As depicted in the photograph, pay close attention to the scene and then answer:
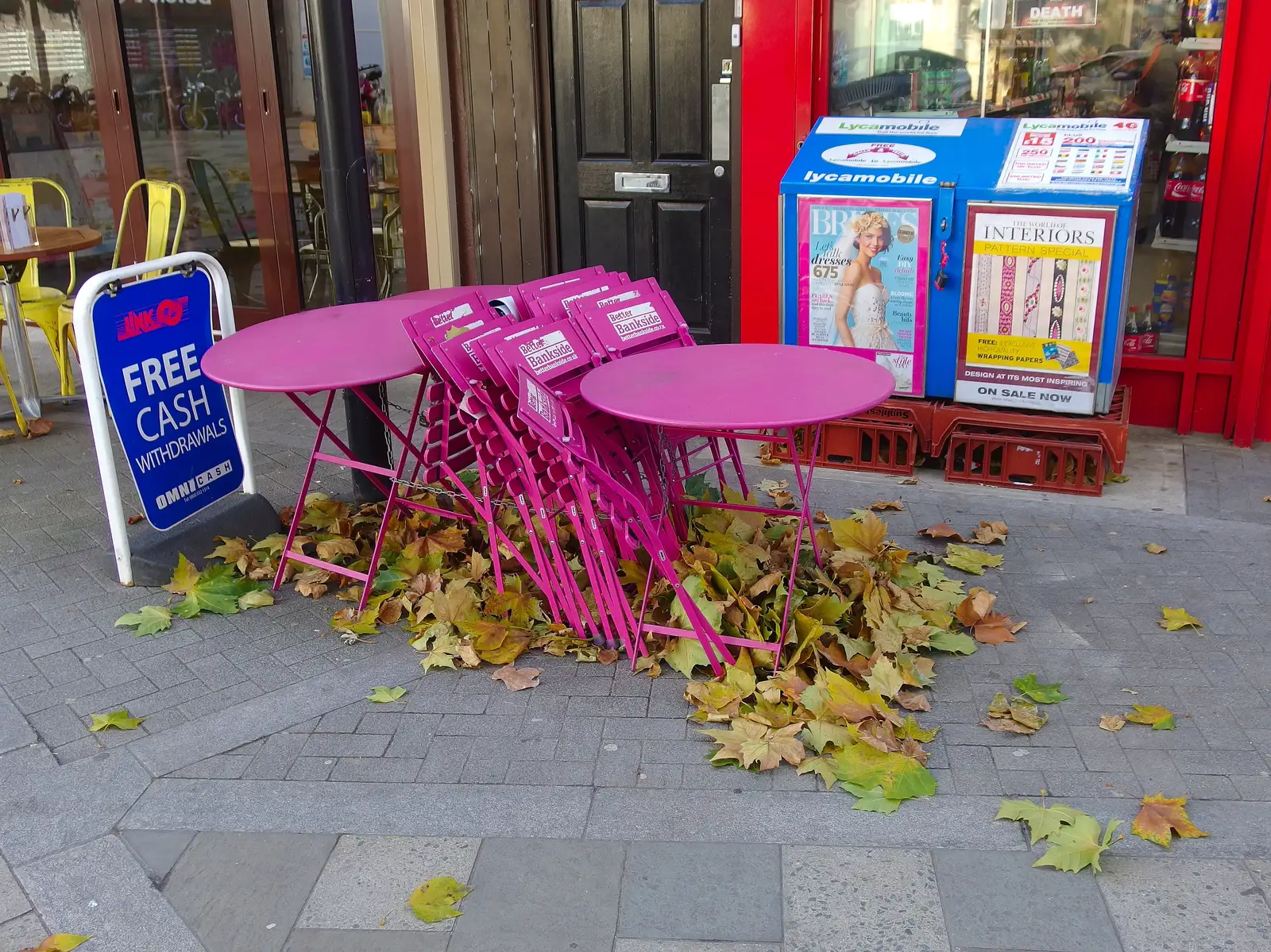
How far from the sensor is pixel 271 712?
3.72 meters

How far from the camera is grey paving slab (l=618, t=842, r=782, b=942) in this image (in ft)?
9.12

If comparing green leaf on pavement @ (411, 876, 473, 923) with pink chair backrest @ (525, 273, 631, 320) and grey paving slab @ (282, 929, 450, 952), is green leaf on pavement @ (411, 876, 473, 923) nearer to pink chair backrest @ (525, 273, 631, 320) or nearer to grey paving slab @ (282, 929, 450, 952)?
grey paving slab @ (282, 929, 450, 952)

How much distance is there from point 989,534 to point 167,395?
127 inches

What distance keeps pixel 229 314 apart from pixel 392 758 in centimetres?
225

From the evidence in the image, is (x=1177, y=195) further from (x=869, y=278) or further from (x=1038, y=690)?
(x=1038, y=690)

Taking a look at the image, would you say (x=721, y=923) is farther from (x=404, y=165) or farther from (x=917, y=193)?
(x=404, y=165)

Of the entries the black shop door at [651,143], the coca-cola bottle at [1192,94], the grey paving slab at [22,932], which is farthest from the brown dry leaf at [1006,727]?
the black shop door at [651,143]

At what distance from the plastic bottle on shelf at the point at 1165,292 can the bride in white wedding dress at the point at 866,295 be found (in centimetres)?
142

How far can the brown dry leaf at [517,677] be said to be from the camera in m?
3.80

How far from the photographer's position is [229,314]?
4.90 metres

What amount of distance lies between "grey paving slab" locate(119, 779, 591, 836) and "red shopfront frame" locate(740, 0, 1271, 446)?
11.4ft

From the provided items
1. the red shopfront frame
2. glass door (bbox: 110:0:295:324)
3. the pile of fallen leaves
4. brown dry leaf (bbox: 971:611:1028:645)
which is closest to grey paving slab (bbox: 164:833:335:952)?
the pile of fallen leaves

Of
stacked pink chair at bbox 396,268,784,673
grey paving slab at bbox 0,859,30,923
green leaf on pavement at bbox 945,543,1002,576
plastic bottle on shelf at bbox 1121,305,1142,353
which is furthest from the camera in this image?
plastic bottle on shelf at bbox 1121,305,1142,353

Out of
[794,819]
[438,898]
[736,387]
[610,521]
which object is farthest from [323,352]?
[794,819]
